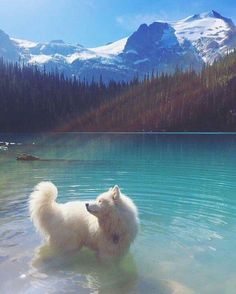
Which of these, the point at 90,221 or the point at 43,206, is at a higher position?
the point at 43,206

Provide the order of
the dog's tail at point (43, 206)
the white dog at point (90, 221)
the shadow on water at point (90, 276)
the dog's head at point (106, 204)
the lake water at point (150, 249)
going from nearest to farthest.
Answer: the shadow on water at point (90, 276)
the lake water at point (150, 249)
the dog's head at point (106, 204)
the white dog at point (90, 221)
the dog's tail at point (43, 206)

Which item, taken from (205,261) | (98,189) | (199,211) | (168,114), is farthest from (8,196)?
(168,114)

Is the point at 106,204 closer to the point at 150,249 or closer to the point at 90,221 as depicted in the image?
the point at 90,221

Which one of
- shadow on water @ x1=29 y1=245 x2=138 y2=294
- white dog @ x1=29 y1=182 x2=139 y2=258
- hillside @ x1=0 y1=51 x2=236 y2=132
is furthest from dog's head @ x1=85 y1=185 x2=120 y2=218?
hillside @ x1=0 y1=51 x2=236 y2=132

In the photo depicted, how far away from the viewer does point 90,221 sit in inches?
401

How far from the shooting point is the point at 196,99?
175250mm

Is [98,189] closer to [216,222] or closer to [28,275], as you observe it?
[216,222]

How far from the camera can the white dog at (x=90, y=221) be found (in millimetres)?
9547

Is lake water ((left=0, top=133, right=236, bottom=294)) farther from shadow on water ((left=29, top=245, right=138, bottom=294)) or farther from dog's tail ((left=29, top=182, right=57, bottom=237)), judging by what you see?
dog's tail ((left=29, top=182, right=57, bottom=237))

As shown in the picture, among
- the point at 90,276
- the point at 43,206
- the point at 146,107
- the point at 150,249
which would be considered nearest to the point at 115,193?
the point at 90,276

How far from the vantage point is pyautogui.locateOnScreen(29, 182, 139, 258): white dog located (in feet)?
31.3

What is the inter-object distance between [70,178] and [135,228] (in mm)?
17281

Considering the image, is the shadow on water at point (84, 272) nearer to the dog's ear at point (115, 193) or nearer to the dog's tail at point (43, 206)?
the dog's tail at point (43, 206)

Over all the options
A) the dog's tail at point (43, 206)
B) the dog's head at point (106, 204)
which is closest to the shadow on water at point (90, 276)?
the dog's tail at point (43, 206)
